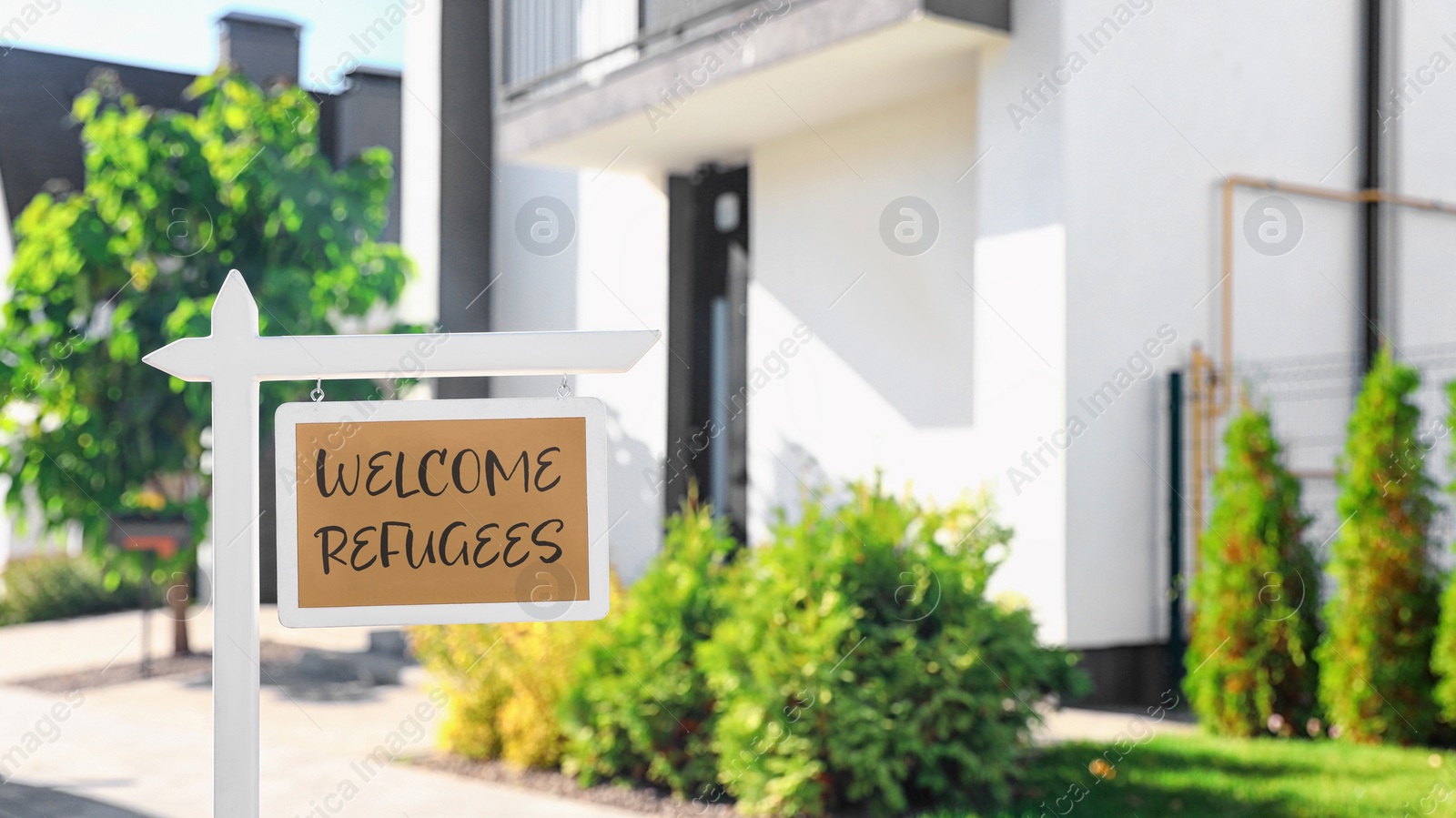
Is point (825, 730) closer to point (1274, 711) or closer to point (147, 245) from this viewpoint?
point (1274, 711)

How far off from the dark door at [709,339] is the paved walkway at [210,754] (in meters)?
2.78

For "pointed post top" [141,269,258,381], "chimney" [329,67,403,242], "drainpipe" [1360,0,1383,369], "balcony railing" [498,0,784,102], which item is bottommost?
"pointed post top" [141,269,258,381]

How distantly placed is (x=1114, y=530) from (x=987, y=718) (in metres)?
2.57

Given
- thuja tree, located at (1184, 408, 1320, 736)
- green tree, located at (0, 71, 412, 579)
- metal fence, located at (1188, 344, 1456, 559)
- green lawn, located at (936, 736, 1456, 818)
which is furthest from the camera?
green tree, located at (0, 71, 412, 579)

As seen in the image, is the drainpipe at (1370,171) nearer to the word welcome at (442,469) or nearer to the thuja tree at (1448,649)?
the thuja tree at (1448,649)

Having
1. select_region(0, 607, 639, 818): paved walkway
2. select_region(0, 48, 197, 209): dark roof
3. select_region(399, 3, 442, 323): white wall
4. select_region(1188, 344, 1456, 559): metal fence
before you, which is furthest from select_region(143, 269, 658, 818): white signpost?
select_region(0, 48, 197, 209): dark roof

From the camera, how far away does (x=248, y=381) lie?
1743 mm

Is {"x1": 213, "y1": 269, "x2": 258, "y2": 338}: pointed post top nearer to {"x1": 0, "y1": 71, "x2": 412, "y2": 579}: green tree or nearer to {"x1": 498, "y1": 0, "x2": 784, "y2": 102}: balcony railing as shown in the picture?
{"x1": 498, "y1": 0, "x2": 784, "y2": 102}: balcony railing

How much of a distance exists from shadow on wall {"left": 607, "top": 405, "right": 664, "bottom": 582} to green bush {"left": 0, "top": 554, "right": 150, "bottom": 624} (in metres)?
6.40

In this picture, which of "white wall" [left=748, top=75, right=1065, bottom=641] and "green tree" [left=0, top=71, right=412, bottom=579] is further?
"green tree" [left=0, top=71, right=412, bottom=579]

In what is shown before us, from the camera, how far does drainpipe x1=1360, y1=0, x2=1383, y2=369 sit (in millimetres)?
8258

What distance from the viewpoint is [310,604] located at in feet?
5.50

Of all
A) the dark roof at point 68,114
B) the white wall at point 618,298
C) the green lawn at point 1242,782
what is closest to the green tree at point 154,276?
the white wall at point 618,298

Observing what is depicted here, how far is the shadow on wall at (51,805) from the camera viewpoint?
5.14 metres
